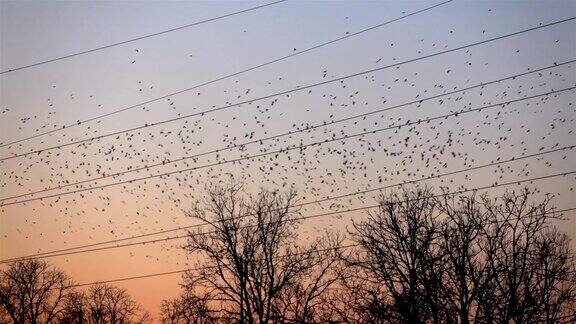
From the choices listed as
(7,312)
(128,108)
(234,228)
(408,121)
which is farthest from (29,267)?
(408,121)

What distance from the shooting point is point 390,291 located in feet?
102

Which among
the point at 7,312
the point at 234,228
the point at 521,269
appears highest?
the point at 7,312

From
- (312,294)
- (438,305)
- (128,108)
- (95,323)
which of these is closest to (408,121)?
(128,108)

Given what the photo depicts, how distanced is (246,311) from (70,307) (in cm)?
3058

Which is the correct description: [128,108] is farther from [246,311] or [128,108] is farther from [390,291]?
[246,311]

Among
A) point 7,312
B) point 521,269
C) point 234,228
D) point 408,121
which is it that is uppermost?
point 7,312

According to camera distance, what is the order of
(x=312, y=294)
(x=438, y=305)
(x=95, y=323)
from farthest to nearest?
(x=95, y=323)
(x=312, y=294)
(x=438, y=305)

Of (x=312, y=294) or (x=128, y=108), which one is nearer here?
(x=128, y=108)

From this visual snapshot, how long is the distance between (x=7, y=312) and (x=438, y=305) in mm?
42331

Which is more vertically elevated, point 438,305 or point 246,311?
point 246,311

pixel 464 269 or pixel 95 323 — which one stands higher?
pixel 95 323

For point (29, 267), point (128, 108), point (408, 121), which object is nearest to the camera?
point (408, 121)

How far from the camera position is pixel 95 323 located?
232ft

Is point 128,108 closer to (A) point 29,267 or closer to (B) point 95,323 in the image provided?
(A) point 29,267
